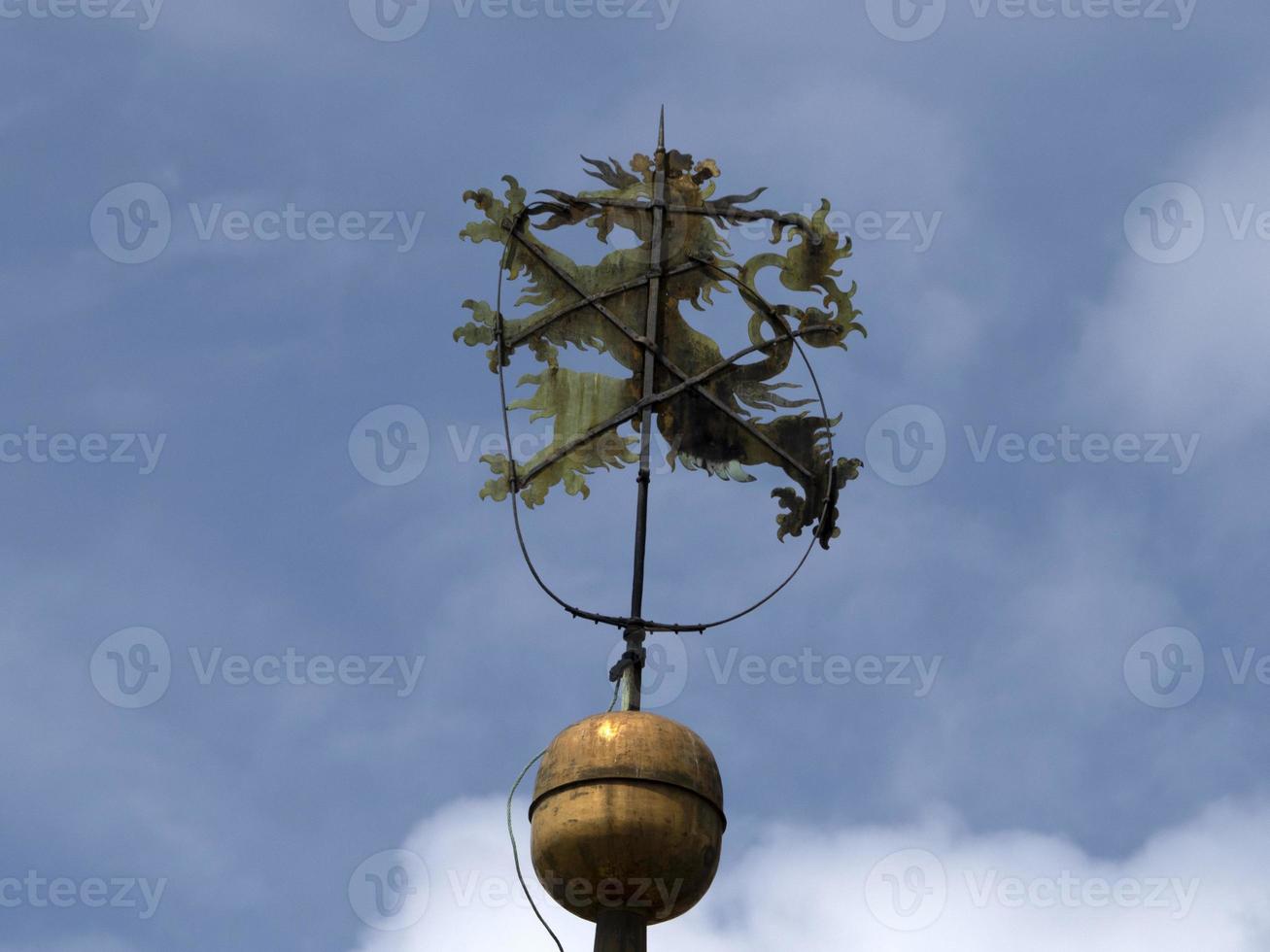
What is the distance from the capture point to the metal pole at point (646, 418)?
11.9 metres

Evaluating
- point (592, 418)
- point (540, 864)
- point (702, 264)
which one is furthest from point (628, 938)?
point (702, 264)

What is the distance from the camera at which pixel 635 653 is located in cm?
1185

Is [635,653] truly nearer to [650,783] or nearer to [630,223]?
[650,783]

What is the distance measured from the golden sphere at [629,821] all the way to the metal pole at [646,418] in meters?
0.53

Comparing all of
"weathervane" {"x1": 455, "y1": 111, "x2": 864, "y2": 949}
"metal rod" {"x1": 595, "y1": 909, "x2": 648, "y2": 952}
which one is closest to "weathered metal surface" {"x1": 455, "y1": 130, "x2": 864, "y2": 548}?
"weathervane" {"x1": 455, "y1": 111, "x2": 864, "y2": 949}

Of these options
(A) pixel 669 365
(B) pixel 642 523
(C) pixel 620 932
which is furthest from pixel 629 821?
(A) pixel 669 365

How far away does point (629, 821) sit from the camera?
35.9 feet

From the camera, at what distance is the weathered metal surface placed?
1288 cm

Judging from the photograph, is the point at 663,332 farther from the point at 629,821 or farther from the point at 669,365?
the point at 629,821

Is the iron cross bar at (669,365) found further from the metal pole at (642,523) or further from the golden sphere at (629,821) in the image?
the golden sphere at (629,821)

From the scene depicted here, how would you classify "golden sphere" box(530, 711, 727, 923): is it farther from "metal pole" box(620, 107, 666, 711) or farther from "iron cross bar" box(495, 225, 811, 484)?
"iron cross bar" box(495, 225, 811, 484)

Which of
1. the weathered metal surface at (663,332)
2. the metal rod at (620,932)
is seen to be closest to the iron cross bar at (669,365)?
the weathered metal surface at (663,332)

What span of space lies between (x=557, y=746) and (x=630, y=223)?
364 centimetres

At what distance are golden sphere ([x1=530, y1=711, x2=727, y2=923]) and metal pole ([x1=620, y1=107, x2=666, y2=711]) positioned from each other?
0.53 metres
